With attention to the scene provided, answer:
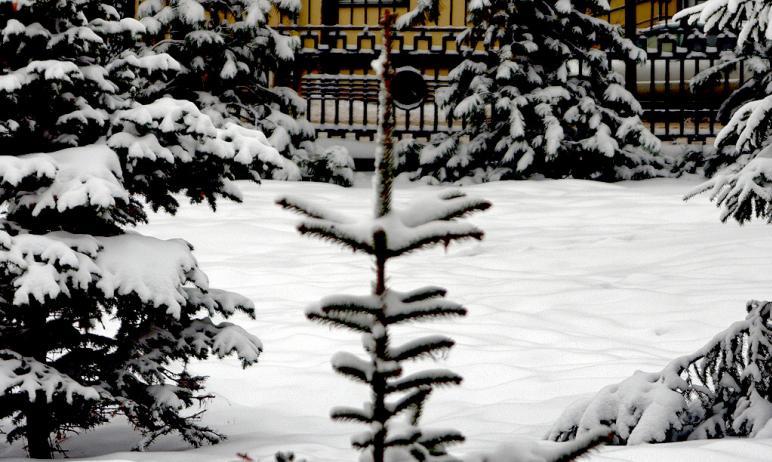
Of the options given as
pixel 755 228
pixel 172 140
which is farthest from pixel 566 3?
pixel 172 140

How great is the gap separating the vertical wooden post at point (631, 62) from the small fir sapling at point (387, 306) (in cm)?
1241

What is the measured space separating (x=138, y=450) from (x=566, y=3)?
9626 millimetres

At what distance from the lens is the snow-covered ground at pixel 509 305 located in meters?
4.42

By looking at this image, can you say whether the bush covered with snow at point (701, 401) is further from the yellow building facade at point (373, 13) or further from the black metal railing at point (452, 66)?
the yellow building facade at point (373, 13)

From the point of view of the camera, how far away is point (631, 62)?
13.4 m

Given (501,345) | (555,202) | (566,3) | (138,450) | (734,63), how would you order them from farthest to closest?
(566,3) → (734,63) → (555,202) → (501,345) → (138,450)

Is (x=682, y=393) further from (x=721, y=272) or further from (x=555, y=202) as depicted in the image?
(x=555, y=202)

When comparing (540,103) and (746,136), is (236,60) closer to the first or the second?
(540,103)

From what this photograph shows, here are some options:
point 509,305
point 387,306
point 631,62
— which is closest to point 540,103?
point 631,62

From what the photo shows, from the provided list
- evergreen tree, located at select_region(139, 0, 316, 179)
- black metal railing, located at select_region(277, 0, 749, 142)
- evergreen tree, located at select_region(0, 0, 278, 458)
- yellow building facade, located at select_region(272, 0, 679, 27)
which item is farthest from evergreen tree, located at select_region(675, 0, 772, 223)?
yellow building facade, located at select_region(272, 0, 679, 27)

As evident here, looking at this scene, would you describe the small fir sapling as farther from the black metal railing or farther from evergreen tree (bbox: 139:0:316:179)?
the black metal railing

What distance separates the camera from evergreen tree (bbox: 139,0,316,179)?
11.7 m

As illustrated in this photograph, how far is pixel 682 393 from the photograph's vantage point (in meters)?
3.67

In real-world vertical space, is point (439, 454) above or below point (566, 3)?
below
